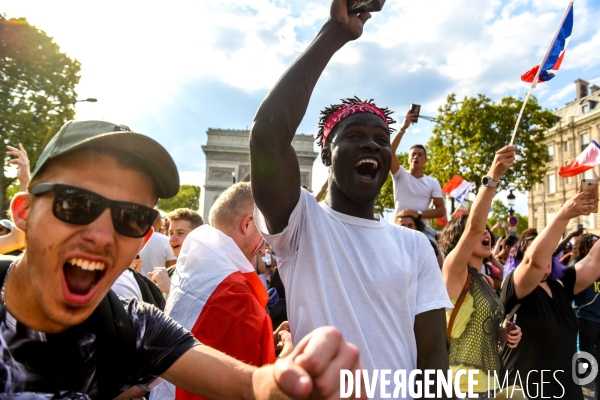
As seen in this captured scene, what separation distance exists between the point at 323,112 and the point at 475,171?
84.8 feet

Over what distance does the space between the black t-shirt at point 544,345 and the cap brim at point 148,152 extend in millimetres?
3070

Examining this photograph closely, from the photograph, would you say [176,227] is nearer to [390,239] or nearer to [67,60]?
[390,239]

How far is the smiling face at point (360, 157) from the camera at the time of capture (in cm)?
182

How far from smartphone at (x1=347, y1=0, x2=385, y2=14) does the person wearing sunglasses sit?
2.98 ft

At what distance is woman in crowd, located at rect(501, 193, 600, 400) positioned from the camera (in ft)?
10.2

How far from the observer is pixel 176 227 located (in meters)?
4.74

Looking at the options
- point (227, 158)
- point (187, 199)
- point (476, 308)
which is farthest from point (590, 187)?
point (187, 199)

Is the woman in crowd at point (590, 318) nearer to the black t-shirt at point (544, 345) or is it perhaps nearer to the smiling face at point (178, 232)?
the black t-shirt at point (544, 345)

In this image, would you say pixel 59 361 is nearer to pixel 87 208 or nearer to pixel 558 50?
pixel 87 208

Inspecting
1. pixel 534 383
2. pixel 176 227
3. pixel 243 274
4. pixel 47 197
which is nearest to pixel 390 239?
pixel 243 274

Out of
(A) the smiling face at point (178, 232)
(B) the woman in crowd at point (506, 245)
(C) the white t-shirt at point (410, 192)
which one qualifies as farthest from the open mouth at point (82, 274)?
(B) the woman in crowd at point (506, 245)

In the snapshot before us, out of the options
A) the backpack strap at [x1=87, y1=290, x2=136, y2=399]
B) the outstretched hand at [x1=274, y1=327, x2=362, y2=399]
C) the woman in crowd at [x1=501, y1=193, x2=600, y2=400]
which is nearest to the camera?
the outstretched hand at [x1=274, y1=327, x2=362, y2=399]

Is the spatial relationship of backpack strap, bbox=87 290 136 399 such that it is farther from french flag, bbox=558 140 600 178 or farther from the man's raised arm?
french flag, bbox=558 140 600 178

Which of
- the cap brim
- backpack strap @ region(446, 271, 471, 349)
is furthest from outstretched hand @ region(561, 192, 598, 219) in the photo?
the cap brim
